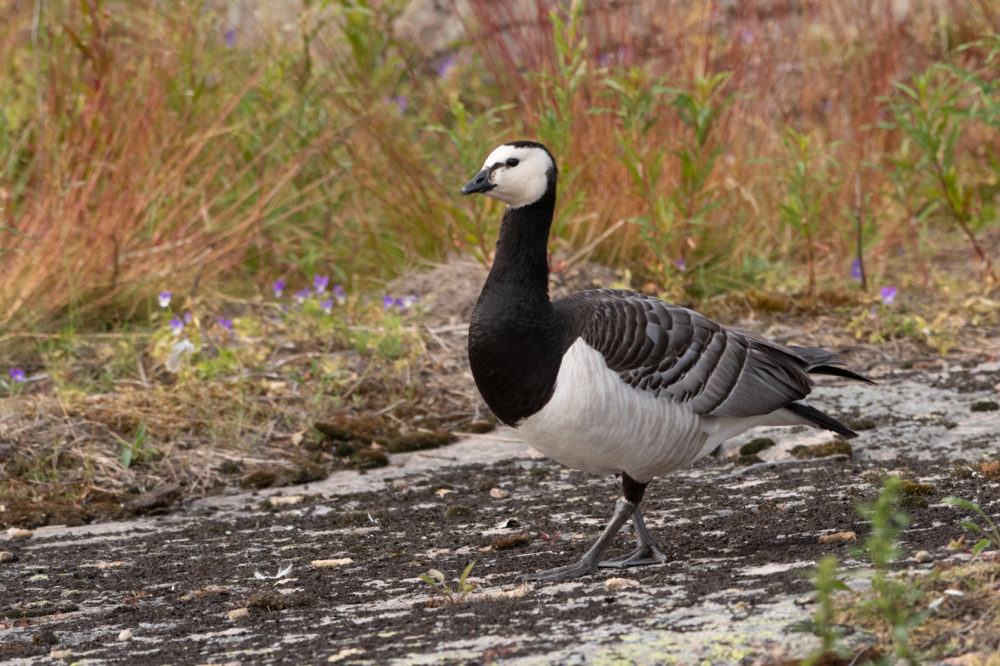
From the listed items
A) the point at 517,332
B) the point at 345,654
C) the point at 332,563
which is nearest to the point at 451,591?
the point at 345,654

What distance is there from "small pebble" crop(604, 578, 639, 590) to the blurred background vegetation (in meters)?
3.11

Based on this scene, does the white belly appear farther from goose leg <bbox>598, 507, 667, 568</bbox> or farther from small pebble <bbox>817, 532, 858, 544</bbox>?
small pebble <bbox>817, 532, 858, 544</bbox>

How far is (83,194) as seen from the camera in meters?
6.50

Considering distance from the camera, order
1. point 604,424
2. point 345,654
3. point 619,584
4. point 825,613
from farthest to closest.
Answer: point 604,424, point 619,584, point 345,654, point 825,613


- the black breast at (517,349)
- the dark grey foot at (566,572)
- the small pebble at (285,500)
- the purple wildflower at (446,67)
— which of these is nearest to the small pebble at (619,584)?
the dark grey foot at (566,572)

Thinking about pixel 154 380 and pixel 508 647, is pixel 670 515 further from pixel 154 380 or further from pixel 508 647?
pixel 154 380

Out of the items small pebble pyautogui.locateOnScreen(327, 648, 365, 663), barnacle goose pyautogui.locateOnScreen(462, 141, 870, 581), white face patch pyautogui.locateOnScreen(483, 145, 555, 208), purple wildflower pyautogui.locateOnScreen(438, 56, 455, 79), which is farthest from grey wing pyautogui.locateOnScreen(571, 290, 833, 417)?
purple wildflower pyautogui.locateOnScreen(438, 56, 455, 79)

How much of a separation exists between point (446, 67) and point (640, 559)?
23.8ft

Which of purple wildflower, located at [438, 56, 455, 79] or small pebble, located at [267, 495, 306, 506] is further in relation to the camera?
purple wildflower, located at [438, 56, 455, 79]

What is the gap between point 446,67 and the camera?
33.5 ft

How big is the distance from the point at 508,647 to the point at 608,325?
4.25 feet

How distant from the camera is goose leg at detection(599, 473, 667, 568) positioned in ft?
11.9

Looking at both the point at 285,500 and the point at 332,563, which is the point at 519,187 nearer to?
the point at 332,563

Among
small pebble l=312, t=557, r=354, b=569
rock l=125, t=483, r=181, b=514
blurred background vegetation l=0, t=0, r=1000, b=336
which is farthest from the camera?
blurred background vegetation l=0, t=0, r=1000, b=336
